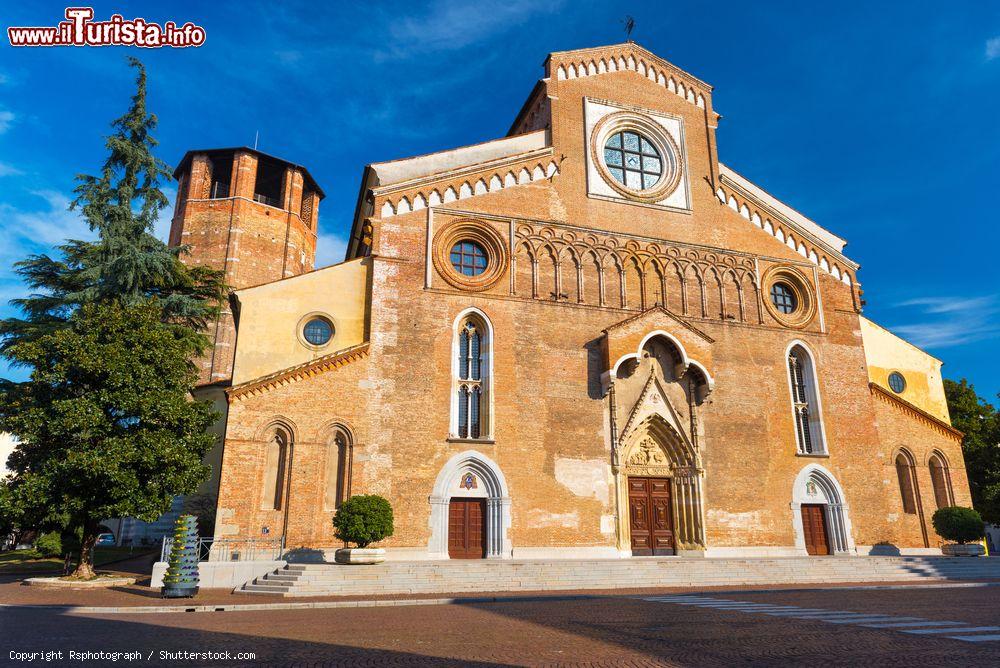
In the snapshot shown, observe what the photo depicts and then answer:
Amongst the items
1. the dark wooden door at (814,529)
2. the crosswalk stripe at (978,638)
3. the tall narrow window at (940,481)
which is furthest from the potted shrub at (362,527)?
the tall narrow window at (940,481)

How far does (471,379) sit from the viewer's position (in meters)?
22.3

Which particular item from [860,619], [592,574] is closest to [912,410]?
[592,574]

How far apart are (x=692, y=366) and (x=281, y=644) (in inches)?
725

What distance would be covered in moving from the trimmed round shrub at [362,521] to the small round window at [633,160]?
16.2 metres

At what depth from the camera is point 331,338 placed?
71.7ft

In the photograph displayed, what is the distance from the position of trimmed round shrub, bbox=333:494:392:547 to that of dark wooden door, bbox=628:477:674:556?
356 inches

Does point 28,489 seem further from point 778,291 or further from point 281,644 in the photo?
point 778,291

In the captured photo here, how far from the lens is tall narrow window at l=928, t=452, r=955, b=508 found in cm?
2589

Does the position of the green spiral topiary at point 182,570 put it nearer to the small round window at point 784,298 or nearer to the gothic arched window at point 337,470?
the gothic arched window at point 337,470

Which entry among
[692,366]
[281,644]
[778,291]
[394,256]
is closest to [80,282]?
[394,256]

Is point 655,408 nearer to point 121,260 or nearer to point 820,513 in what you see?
point 820,513

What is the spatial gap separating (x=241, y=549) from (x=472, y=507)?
6867 mm

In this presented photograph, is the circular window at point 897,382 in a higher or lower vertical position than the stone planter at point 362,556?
higher

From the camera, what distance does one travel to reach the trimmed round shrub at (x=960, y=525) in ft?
74.2
